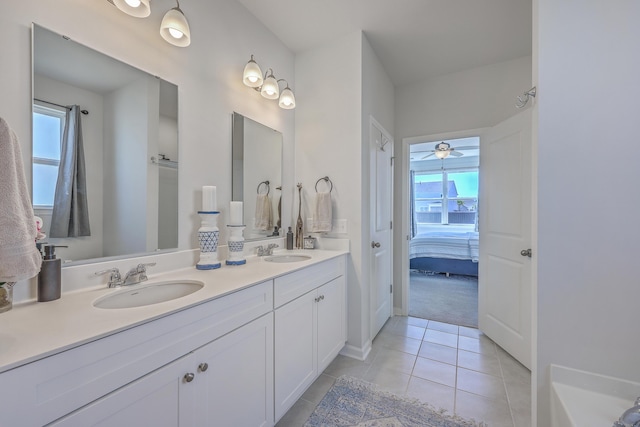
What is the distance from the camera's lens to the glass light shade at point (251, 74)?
1.86 meters

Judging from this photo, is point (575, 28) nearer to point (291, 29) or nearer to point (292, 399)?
point (291, 29)

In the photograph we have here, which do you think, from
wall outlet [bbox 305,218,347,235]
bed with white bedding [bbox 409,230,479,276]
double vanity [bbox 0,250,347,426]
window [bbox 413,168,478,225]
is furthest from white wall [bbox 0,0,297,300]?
window [bbox 413,168,478,225]

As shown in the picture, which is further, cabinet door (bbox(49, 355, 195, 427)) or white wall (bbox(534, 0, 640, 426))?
white wall (bbox(534, 0, 640, 426))

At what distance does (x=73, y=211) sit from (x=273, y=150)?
1.43 metres

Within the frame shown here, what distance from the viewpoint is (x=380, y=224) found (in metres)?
2.70

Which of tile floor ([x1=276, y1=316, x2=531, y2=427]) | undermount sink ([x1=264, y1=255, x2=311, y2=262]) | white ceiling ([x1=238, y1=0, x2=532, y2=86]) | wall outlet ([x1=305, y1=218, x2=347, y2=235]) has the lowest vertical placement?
tile floor ([x1=276, y1=316, x2=531, y2=427])

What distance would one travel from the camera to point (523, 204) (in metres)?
2.20

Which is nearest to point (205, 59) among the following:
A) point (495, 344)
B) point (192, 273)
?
point (192, 273)

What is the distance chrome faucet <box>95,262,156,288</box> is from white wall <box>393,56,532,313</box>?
2644 millimetres

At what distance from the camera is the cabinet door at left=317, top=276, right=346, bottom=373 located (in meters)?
1.84

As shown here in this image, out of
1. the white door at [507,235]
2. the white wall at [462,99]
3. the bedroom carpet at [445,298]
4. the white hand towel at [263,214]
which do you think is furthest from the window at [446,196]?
the white hand towel at [263,214]

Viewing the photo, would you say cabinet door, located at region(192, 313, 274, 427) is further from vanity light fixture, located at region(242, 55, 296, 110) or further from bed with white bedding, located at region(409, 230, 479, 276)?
bed with white bedding, located at region(409, 230, 479, 276)

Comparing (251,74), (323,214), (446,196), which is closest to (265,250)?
(323,214)

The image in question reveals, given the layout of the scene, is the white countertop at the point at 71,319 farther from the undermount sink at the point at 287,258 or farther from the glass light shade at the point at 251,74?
the glass light shade at the point at 251,74
